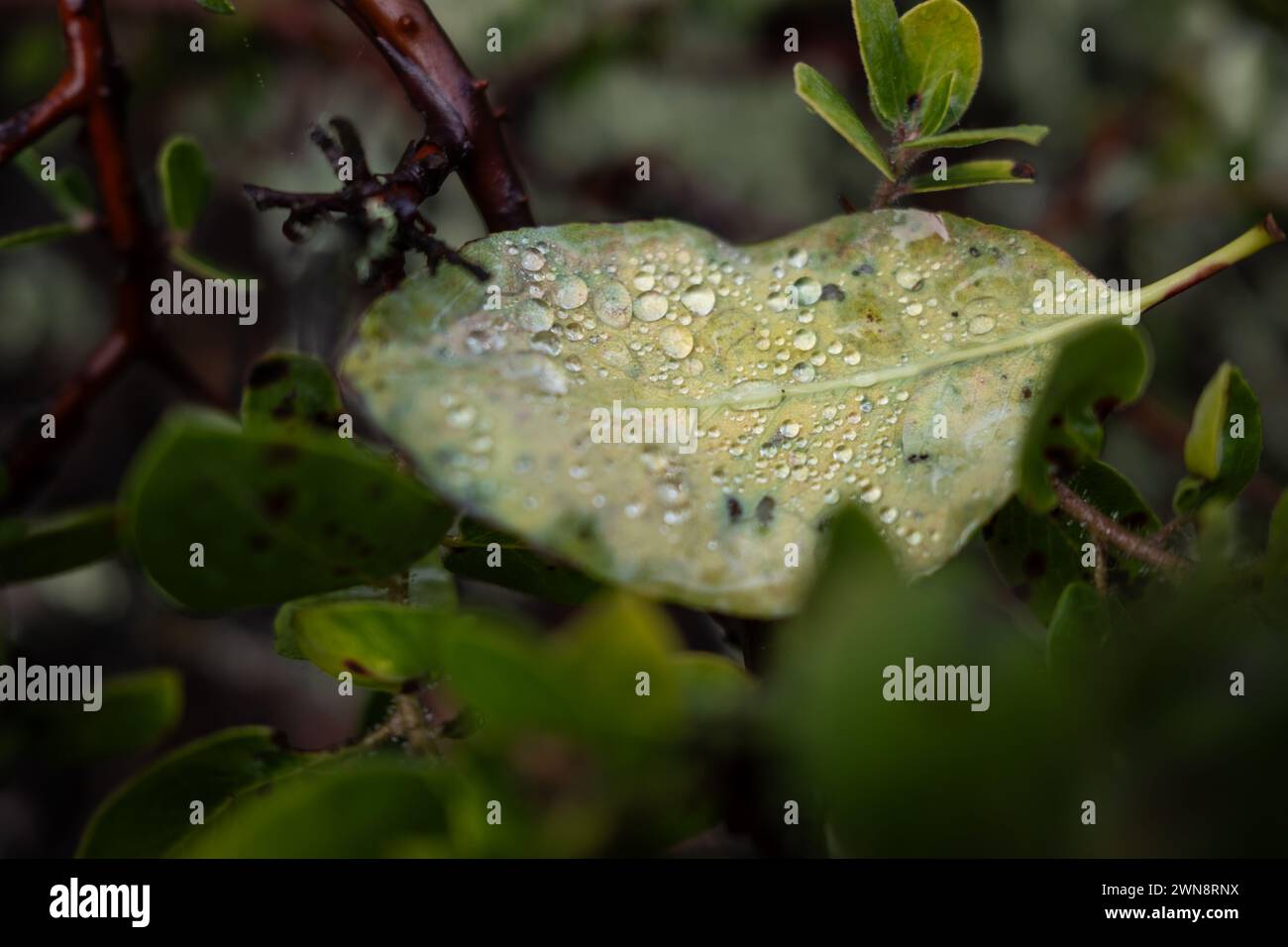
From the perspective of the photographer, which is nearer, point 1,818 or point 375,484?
point 375,484

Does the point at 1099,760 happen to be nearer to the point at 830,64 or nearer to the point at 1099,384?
the point at 1099,384

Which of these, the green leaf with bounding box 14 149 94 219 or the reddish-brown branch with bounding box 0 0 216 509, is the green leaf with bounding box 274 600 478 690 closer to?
the reddish-brown branch with bounding box 0 0 216 509

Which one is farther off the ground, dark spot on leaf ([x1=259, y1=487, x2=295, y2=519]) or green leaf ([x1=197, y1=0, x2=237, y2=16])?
green leaf ([x1=197, y1=0, x2=237, y2=16])

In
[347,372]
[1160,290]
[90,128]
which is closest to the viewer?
[347,372]

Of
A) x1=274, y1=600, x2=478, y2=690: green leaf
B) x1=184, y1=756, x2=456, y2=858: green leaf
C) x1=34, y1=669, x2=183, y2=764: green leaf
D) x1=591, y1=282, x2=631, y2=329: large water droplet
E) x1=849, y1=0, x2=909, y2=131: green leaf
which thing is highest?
x1=849, y1=0, x2=909, y2=131: green leaf

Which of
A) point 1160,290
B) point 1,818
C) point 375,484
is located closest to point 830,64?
point 1160,290

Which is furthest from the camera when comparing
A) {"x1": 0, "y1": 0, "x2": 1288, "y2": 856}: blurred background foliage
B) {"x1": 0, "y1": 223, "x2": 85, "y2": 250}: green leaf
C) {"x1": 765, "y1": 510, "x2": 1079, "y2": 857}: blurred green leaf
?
{"x1": 0, "y1": 0, "x2": 1288, "y2": 856}: blurred background foliage

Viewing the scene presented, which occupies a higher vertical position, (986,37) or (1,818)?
(986,37)

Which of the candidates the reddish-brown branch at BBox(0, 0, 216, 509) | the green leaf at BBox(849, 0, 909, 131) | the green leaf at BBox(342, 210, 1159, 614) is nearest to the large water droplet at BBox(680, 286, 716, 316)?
the green leaf at BBox(342, 210, 1159, 614)
